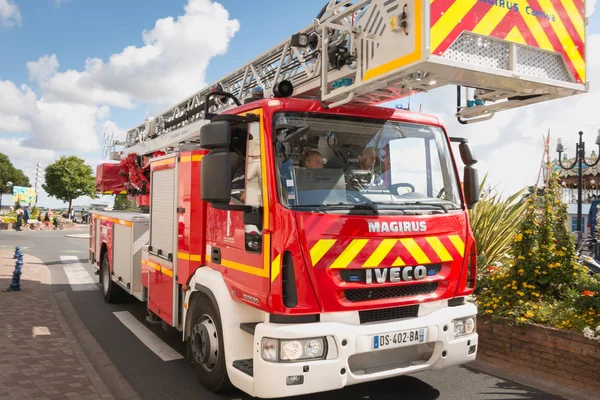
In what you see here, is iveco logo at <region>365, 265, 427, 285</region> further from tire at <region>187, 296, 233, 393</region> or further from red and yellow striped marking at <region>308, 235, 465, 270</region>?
tire at <region>187, 296, 233, 393</region>

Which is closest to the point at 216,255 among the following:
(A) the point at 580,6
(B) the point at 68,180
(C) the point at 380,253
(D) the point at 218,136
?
(D) the point at 218,136

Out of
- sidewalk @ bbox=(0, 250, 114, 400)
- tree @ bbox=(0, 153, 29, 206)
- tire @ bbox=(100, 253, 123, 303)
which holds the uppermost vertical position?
tree @ bbox=(0, 153, 29, 206)

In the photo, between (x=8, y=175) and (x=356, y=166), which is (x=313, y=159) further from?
(x=8, y=175)

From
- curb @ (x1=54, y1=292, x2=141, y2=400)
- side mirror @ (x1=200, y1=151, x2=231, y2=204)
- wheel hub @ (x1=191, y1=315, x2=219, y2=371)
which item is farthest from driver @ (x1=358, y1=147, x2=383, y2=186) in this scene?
curb @ (x1=54, y1=292, x2=141, y2=400)

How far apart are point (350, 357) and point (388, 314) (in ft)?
1.55

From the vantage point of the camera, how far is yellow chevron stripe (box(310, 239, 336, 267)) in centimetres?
343

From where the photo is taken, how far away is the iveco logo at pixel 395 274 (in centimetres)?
361

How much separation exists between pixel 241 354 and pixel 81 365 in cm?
218

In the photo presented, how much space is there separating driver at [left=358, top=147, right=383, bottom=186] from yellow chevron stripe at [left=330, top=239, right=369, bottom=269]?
601 millimetres

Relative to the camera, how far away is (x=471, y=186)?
450 cm

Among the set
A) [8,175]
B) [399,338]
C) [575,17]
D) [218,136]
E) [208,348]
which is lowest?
[208,348]

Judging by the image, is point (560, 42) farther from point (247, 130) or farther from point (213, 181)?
point (213, 181)

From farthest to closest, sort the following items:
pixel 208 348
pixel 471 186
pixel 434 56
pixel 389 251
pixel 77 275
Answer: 1. pixel 77 275
2. pixel 471 186
3. pixel 208 348
4. pixel 389 251
5. pixel 434 56

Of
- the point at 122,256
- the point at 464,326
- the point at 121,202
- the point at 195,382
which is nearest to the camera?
the point at 464,326
